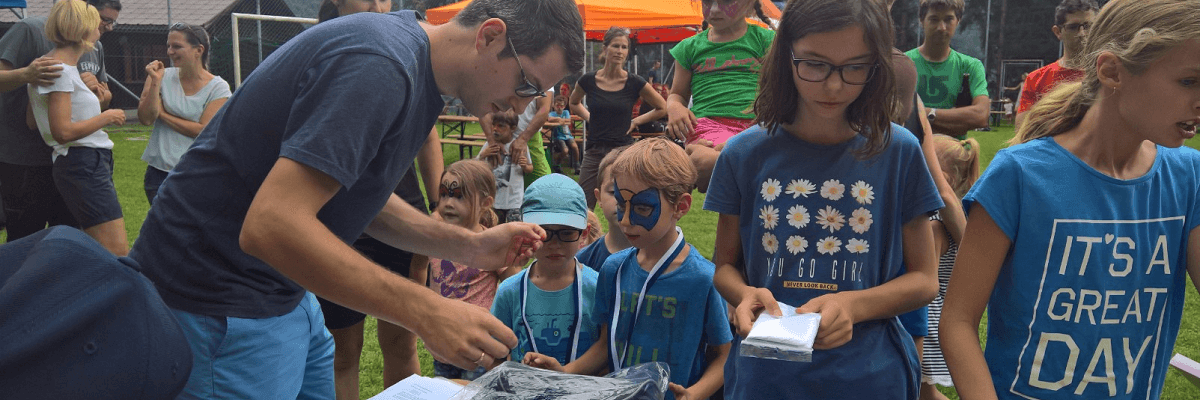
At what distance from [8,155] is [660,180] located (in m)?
4.30

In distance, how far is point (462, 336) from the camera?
1534 millimetres

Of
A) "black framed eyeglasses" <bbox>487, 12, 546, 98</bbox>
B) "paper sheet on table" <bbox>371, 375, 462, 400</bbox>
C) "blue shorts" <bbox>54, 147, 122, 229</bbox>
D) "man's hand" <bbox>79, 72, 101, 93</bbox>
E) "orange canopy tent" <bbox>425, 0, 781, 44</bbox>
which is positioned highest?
"black framed eyeglasses" <bbox>487, 12, 546, 98</bbox>

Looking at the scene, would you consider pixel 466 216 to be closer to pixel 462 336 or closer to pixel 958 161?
pixel 958 161

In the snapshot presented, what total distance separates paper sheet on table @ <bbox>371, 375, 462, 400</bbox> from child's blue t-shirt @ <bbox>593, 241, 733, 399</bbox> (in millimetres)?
787

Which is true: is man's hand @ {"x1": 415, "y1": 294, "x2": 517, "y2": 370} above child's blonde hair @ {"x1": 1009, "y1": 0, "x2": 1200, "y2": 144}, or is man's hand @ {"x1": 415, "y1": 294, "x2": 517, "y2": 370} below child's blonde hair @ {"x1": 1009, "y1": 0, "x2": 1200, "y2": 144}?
below

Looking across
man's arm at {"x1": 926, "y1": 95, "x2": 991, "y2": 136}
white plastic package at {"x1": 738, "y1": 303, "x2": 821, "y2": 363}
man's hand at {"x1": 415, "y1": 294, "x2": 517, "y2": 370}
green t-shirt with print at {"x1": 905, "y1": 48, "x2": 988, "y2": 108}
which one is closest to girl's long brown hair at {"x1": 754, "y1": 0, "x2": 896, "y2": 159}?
white plastic package at {"x1": 738, "y1": 303, "x2": 821, "y2": 363}

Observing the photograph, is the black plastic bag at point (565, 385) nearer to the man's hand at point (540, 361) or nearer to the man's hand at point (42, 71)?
the man's hand at point (540, 361)

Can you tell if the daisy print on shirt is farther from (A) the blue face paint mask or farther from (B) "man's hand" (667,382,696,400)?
(A) the blue face paint mask

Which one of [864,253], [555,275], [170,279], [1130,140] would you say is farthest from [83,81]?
[1130,140]

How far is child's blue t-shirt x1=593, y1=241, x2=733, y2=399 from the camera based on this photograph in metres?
2.70

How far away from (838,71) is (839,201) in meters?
0.30

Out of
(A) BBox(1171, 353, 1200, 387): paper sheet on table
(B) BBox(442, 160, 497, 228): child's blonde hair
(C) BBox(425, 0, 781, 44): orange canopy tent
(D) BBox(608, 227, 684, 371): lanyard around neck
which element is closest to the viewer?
(A) BBox(1171, 353, 1200, 387): paper sheet on table

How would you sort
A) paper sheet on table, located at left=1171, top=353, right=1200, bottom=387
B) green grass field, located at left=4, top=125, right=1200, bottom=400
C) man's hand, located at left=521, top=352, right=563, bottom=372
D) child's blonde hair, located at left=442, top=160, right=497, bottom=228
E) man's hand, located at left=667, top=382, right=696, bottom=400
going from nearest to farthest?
1. paper sheet on table, located at left=1171, top=353, right=1200, bottom=387
2. man's hand, located at left=667, top=382, right=696, bottom=400
3. man's hand, located at left=521, top=352, right=563, bottom=372
4. child's blonde hair, located at left=442, top=160, right=497, bottom=228
5. green grass field, located at left=4, top=125, right=1200, bottom=400

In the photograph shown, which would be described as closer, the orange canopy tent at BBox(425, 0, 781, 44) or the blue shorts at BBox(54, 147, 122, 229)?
the blue shorts at BBox(54, 147, 122, 229)
